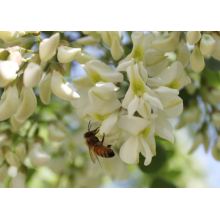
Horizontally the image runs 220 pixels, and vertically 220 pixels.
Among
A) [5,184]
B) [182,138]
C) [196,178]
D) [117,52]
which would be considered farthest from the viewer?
[196,178]

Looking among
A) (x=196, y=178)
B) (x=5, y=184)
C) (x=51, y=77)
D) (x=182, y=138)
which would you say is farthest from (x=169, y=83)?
(x=196, y=178)

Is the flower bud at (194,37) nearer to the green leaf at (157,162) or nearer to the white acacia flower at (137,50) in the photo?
the white acacia flower at (137,50)

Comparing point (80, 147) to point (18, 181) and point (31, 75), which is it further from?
point (31, 75)

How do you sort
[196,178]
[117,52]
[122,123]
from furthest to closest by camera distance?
[196,178]
[117,52]
[122,123]

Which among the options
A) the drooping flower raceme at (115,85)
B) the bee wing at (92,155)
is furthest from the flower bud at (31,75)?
the bee wing at (92,155)

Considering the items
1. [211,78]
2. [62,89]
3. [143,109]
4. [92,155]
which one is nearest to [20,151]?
[92,155]

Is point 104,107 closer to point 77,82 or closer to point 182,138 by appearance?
point 77,82

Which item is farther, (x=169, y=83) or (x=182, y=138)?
(x=182, y=138)
